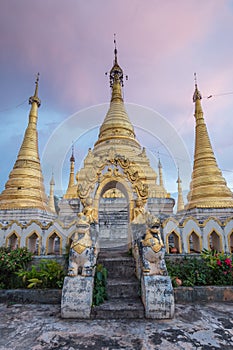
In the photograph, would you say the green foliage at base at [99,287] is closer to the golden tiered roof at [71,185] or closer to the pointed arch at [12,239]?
the pointed arch at [12,239]

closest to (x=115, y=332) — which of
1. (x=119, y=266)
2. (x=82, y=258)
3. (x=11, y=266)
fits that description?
(x=82, y=258)

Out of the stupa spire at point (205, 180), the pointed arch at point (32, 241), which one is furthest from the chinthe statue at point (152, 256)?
the stupa spire at point (205, 180)

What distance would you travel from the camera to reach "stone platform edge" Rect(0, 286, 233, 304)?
4973mm

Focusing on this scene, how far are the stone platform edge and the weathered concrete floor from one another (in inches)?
21.8

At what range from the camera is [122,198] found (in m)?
14.7

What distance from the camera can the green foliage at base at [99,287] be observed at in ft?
14.5

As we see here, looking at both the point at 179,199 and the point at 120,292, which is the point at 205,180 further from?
the point at 120,292

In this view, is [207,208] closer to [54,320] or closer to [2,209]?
[54,320]

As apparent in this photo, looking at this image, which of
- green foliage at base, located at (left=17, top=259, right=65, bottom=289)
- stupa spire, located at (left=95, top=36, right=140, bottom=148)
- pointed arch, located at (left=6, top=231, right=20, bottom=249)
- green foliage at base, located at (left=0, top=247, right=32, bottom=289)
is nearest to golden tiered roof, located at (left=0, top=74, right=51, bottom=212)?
pointed arch, located at (left=6, top=231, right=20, bottom=249)

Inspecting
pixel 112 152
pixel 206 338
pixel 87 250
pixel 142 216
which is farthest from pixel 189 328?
pixel 112 152

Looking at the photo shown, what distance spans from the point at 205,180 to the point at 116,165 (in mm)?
9828

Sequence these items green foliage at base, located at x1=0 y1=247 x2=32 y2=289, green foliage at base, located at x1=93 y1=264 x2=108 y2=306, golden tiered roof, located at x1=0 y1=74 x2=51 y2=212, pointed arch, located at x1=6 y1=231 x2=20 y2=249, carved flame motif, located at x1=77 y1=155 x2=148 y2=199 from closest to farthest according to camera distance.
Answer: green foliage at base, located at x1=93 y1=264 x2=108 y2=306 < green foliage at base, located at x1=0 y1=247 x2=32 y2=289 < carved flame motif, located at x1=77 y1=155 x2=148 y2=199 < pointed arch, located at x1=6 y1=231 x2=20 y2=249 < golden tiered roof, located at x1=0 y1=74 x2=51 y2=212

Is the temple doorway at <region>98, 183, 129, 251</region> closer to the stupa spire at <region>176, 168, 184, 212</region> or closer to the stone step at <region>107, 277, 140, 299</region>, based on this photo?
the stone step at <region>107, 277, 140, 299</region>

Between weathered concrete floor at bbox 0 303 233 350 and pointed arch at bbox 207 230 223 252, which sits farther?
pointed arch at bbox 207 230 223 252
